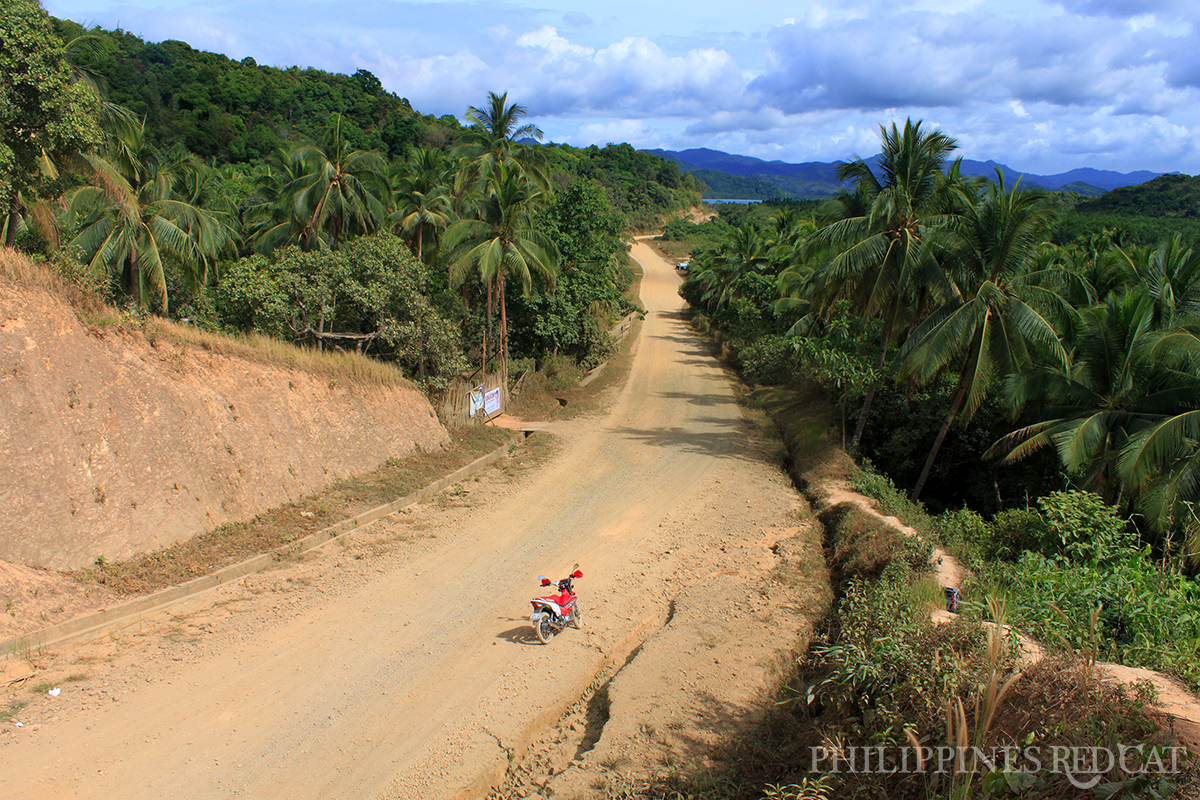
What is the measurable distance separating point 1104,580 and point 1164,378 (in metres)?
7.80

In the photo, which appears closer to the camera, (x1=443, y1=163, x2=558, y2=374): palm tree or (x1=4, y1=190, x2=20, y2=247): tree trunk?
(x1=4, y1=190, x2=20, y2=247): tree trunk

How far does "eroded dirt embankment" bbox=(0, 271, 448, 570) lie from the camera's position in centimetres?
977

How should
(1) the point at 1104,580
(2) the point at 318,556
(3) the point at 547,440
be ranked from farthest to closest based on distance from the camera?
(3) the point at 547,440, (2) the point at 318,556, (1) the point at 1104,580

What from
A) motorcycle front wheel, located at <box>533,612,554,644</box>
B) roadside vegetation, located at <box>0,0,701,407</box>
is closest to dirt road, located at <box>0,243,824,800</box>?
motorcycle front wheel, located at <box>533,612,554,644</box>

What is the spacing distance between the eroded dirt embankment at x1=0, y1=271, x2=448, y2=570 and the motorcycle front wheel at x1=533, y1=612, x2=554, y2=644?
19.3 ft

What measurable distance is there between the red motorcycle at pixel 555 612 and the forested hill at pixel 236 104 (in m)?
46.1

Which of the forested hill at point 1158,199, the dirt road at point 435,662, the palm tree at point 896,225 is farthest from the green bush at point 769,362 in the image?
the forested hill at point 1158,199

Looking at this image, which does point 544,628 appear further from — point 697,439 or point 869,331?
point 869,331

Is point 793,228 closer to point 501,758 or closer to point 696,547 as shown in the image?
point 696,547

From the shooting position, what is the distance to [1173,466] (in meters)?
12.5

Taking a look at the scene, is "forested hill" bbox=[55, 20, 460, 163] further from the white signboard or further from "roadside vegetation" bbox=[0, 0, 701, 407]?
the white signboard

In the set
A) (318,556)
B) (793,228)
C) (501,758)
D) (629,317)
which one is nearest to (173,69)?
(629,317)

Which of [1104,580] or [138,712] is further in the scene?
[1104,580]

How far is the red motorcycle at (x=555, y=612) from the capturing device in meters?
9.76
